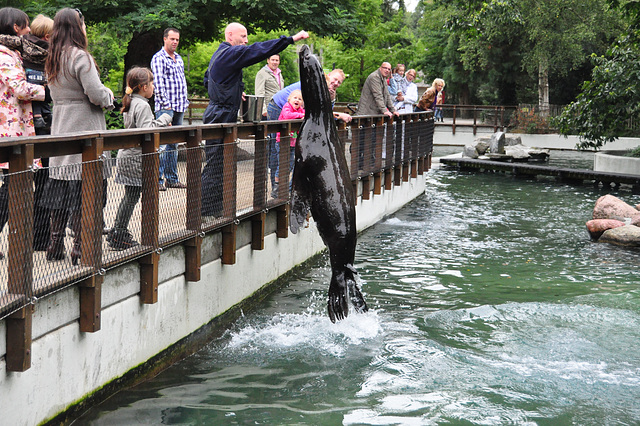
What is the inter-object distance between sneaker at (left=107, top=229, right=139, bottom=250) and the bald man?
4.71 ft

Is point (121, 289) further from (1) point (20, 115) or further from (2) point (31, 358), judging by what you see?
(1) point (20, 115)

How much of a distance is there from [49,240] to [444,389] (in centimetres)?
355

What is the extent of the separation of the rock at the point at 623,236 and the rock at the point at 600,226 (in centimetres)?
18

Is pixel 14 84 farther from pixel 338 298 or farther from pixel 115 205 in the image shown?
pixel 338 298

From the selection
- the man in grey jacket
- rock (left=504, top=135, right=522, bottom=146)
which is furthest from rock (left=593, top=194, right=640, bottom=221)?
rock (left=504, top=135, right=522, bottom=146)

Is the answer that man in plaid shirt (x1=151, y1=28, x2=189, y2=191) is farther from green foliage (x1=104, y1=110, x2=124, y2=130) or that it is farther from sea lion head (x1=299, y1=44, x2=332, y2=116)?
green foliage (x1=104, y1=110, x2=124, y2=130)

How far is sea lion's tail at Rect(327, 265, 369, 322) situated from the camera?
7715 mm

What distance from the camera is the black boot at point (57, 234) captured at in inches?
223

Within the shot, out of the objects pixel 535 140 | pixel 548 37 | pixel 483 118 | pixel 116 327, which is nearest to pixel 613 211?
pixel 116 327

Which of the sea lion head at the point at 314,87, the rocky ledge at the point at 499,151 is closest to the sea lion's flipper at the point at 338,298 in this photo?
the sea lion head at the point at 314,87

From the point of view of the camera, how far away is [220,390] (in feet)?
22.5

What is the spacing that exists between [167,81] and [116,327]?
547 centimetres

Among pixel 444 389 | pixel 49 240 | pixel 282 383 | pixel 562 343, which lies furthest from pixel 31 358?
pixel 562 343

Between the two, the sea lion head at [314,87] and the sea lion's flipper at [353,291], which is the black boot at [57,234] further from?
the sea lion's flipper at [353,291]
